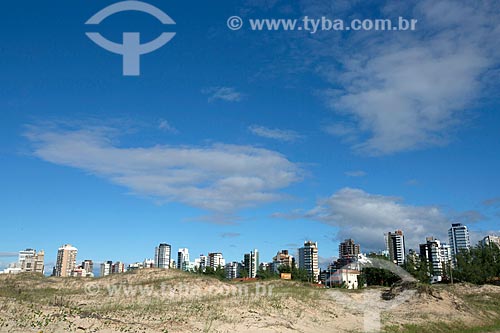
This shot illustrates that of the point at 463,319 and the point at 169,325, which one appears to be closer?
the point at 169,325

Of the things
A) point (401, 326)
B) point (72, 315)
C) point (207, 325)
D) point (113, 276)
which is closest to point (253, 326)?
point (207, 325)

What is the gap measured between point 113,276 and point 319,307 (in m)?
30.0

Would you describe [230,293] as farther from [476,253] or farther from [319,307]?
[476,253]

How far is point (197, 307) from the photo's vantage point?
32.4m

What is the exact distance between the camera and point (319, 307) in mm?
37438

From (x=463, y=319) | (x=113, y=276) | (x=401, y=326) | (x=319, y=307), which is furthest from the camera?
(x=113, y=276)

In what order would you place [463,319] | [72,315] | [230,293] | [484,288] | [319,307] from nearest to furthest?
1. [72,315]
2. [319,307]
3. [463,319]
4. [230,293]
5. [484,288]

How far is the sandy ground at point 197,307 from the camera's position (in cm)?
2480

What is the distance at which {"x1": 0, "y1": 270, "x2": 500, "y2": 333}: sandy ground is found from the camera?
2480 cm

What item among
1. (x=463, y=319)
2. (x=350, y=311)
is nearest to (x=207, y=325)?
(x=350, y=311)

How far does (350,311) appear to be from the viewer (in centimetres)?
3838

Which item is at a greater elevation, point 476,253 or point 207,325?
point 476,253

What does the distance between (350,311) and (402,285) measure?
1559 centimetres

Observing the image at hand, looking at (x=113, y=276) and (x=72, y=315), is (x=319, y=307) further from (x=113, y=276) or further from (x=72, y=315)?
(x=113, y=276)
